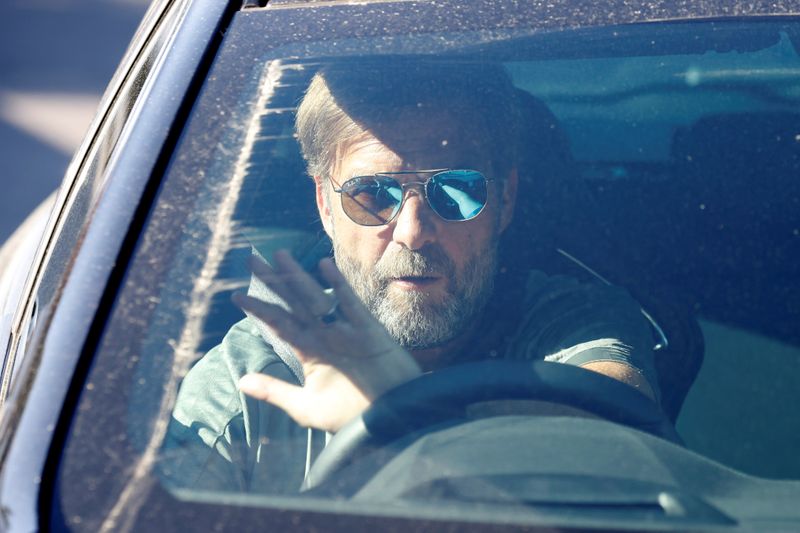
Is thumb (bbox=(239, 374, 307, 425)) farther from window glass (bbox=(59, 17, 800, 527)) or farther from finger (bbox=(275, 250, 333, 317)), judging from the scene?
finger (bbox=(275, 250, 333, 317))

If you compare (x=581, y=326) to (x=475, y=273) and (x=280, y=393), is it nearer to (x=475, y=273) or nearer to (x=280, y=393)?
(x=475, y=273)

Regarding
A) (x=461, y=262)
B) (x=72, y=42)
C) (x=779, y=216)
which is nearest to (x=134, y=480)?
(x=461, y=262)

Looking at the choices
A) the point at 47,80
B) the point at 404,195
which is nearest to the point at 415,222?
the point at 404,195

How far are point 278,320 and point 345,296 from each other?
4.3 inches

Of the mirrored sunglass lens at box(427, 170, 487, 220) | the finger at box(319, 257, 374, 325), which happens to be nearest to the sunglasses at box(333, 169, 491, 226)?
the mirrored sunglass lens at box(427, 170, 487, 220)

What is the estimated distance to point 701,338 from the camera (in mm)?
1535

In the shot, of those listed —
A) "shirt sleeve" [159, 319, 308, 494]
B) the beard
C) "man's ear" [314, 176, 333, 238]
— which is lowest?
"shirt sleeve" [159, 319, 308, 494]

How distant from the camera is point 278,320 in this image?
4.74 feet

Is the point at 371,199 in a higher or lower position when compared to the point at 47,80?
lower

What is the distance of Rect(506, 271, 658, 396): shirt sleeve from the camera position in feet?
5.00

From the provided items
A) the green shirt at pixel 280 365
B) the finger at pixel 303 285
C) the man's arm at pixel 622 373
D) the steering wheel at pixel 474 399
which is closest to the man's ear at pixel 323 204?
the finger at pixel 303 285

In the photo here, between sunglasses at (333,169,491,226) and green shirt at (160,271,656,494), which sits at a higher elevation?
sunglasses at (333,169,491,226)

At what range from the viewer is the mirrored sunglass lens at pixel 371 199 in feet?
5.26

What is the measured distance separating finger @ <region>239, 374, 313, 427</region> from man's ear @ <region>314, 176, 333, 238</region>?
268mm
